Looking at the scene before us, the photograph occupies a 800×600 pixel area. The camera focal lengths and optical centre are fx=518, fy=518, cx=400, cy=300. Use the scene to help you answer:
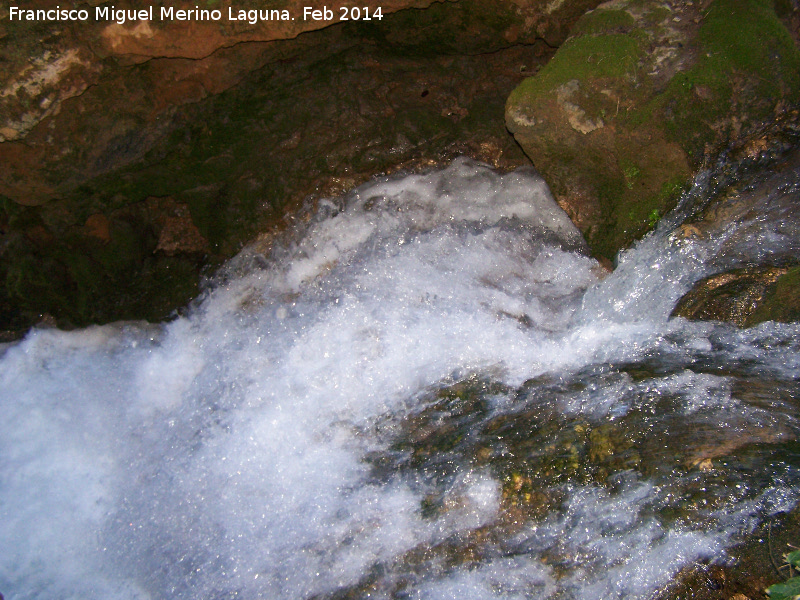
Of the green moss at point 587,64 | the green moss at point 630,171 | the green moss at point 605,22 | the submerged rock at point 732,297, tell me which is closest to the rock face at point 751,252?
the submerged rock at point 732,297

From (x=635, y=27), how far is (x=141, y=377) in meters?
4.07

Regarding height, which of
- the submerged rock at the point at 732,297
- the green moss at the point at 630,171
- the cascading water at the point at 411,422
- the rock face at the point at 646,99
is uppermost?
the rock face at the point at 646,99

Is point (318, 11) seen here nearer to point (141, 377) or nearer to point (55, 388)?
point (141, 377)

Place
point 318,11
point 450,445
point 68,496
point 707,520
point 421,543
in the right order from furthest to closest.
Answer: point 68,496
point 318,11
point 450,445
point 421,543
point 707,520

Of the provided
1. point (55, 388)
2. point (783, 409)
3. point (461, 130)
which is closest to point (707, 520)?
point (783, 409)

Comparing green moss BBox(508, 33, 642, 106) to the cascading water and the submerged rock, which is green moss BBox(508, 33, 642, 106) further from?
the submerged rock

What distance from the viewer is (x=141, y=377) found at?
384cm

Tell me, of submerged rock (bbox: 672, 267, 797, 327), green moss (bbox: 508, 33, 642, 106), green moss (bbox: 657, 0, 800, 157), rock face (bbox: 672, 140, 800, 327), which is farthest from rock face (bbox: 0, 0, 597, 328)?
submerged rock (bbox: 672, 267, 797, 327)

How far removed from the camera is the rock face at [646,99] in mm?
2918

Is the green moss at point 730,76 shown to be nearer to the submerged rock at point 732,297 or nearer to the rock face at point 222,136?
the submerged rock at point 732,297

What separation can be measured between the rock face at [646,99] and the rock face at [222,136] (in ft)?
1.68

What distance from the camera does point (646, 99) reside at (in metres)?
3.07

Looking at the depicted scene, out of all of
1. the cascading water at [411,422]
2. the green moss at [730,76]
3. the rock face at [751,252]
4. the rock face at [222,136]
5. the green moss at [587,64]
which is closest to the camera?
the cascading water at [411,422]

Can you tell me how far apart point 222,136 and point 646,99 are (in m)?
2.84
